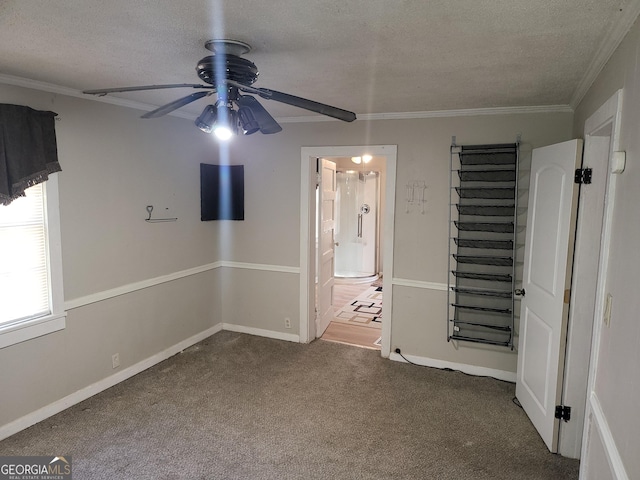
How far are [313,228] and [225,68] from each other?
7.94 ft

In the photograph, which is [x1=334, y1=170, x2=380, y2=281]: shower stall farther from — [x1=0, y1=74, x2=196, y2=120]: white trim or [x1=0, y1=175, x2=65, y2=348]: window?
[x1=0, y1=175, x2=65, y2=348]: window

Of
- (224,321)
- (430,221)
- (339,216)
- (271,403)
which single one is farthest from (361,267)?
(271,403)

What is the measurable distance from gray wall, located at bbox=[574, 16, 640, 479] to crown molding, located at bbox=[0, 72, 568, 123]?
1.49m

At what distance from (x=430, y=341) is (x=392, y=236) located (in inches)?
40.4

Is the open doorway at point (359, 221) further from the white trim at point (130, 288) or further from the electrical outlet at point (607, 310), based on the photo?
the electrical outlet at point (607, 310)

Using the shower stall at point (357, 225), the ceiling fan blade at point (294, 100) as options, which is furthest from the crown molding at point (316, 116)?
the shower stall at point (357, 225)

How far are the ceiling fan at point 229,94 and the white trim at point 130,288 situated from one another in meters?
1.73

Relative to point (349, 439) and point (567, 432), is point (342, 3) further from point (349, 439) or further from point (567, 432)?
point (567, 432)

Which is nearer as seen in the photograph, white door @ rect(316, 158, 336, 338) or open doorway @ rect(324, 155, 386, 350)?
white door @ rect(316, 158, 336, 338)

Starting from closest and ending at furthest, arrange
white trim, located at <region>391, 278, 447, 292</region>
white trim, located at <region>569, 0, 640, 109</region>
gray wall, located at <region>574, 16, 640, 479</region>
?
1. gray wall, located at <region>574, 16, 640, 479</region>
2. white trim, located at <region>569, 0, 640, 109</region>
3. white trim, located at <region>391, 278, 447, 292</region>

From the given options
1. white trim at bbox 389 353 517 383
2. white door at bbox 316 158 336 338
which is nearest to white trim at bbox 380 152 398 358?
white trim at bbox 389 353 517 383

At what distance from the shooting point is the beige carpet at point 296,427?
93.4 inches

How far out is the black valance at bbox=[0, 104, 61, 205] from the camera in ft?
8.16

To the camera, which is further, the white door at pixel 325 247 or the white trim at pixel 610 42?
the white door at pixel 325 247
